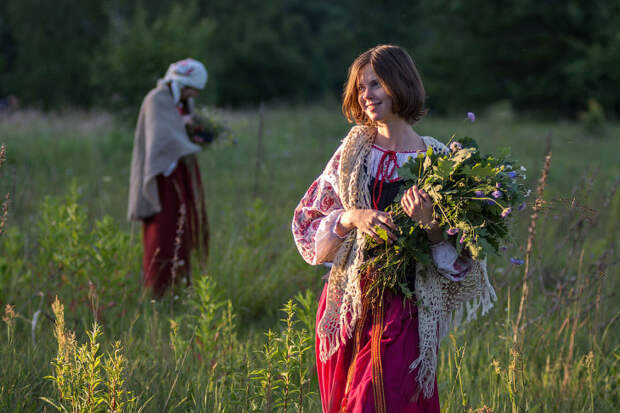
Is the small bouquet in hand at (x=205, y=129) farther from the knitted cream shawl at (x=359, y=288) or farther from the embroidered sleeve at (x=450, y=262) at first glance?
the embroidered sleeve at (x=450, y=262)

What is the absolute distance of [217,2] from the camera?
32.3 meters

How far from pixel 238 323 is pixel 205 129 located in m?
1.95

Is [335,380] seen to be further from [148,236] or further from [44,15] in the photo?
[44,15]

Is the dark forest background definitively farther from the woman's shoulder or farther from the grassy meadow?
the woman's shoulder

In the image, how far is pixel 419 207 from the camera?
1981 millimetres

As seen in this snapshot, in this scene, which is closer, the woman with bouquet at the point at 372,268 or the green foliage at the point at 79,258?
the woman with bouquet at the point at 372,268

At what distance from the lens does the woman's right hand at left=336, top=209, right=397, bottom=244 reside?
6.73 ft

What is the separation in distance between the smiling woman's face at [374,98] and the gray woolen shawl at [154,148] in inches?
106

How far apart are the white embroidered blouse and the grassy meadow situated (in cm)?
29

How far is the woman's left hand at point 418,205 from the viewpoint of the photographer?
1979mm

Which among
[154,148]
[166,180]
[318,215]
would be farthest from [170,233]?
[318,215]

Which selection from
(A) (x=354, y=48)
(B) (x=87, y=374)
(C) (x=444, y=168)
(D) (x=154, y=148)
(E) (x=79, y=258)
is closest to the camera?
(C) (x=444, y=168)

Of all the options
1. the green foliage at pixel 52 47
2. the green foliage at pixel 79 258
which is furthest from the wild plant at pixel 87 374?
the green foliage at pixel 52 47

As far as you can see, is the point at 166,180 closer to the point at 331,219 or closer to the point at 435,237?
the point at 331,219
